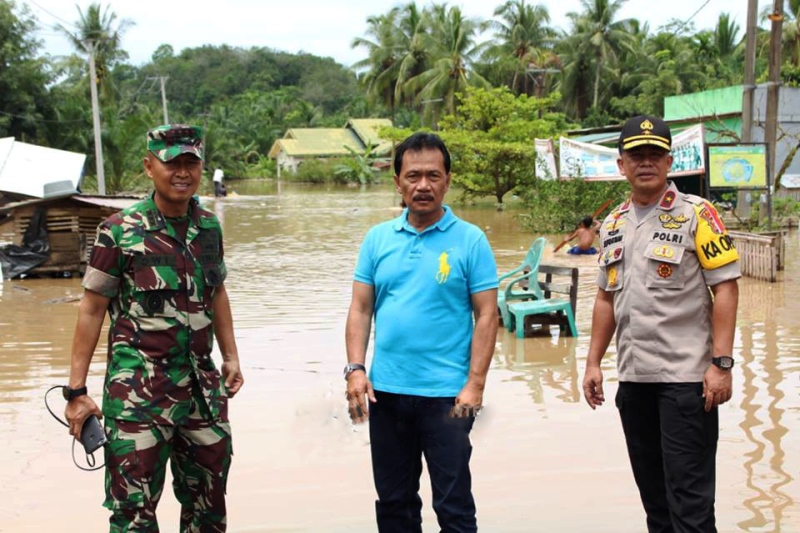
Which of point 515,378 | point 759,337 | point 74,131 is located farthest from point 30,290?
point 74,131

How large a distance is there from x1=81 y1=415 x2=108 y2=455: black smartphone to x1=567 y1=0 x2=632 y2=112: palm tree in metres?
47.4

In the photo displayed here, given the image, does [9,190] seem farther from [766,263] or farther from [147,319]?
[147,319]

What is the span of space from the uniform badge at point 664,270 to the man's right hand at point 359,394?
3.72ft

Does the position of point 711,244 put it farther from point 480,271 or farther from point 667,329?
point 480,271

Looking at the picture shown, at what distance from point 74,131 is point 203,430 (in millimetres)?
35222

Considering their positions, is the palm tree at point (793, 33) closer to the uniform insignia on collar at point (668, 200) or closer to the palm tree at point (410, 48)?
the palm tree at point (410, 48)

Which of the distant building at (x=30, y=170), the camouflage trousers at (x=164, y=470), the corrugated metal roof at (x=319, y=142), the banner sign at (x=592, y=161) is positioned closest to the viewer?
the camouflage trousers at (x=164, y=470)

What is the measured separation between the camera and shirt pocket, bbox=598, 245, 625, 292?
3.59 m

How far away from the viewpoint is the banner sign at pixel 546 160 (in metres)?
22.4

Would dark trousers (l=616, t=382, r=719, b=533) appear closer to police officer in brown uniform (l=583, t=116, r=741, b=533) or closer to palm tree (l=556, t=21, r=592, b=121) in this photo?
police officer in brown uniform (l=583, t=116, r=741, b=533)

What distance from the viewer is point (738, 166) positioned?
14078 mm

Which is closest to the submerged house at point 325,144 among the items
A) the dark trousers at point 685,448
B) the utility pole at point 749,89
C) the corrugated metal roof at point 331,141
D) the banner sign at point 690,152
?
the corrugated metal roof at point 331,141

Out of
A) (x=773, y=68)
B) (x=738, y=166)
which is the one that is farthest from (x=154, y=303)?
(x=773, y=68)

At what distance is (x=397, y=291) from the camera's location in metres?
3.42
